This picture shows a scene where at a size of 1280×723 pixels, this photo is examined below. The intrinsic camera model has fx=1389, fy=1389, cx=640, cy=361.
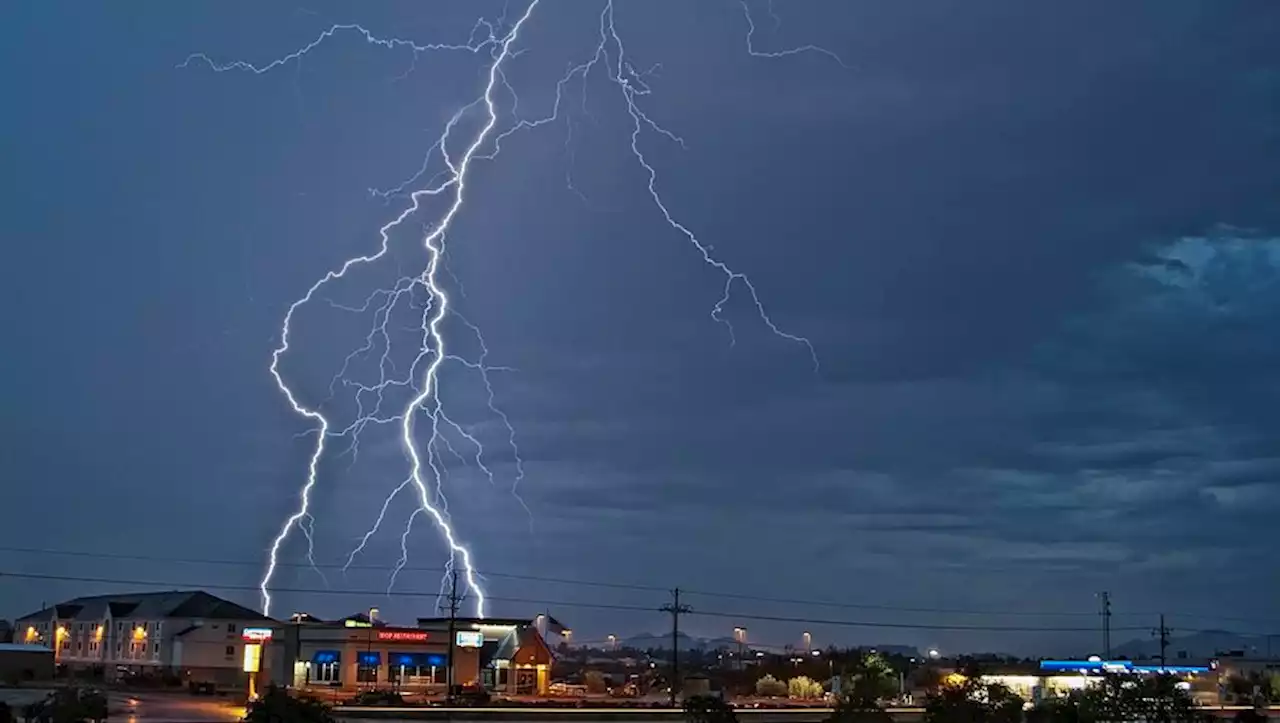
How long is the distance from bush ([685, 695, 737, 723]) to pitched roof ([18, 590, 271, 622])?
2295 inches

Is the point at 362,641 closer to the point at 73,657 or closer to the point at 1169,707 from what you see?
the point at 73,657

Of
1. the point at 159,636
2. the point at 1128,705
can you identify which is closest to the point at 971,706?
the point at 1128,705

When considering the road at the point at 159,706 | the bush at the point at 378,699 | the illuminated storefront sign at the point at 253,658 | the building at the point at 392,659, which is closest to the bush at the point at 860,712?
the road at the point at 159,706

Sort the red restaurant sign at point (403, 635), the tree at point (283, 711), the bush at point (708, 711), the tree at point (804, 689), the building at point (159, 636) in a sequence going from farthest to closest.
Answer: the tree at point (804, 689)
the building at point (159, 636)
the red restaurant sign at point (403, 635)
the bush at point (708, 711)
the tree at point (283, 711)

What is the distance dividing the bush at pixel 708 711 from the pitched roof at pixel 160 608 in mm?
58290

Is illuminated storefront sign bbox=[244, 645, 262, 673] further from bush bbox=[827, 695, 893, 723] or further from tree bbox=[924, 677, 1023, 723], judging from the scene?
bush bbox=[827, 695, 893, 723]

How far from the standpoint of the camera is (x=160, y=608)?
9056 centimetres

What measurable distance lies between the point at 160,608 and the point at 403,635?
2133 centimetres

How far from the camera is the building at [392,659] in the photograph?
2967 inches

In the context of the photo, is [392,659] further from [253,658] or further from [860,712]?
[860,712]

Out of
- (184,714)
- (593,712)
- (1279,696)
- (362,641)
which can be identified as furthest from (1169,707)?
(1279,696)

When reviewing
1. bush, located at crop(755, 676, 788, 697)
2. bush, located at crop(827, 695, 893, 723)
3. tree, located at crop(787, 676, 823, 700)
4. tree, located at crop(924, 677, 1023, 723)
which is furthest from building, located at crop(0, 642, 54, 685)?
bush, located at crop(827, 695, 893, 723)

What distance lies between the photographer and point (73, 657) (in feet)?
328

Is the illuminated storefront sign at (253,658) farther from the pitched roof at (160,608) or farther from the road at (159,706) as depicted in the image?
the pitched roof at (160,608)
